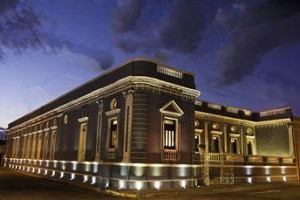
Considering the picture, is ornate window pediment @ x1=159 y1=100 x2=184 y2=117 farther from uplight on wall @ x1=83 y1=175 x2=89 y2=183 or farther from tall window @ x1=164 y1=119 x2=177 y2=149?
uplight on wall @ x1=83 y1=175 x2=89 y2=183

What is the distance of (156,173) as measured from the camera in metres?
19.0

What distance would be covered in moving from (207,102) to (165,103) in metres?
12.8

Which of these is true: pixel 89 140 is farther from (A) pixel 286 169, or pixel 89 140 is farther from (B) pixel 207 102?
(A) pixel 286 169

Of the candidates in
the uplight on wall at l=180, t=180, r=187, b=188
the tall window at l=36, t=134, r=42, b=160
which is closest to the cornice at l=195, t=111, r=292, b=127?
the uplight on wall at l=180, t=180, r=187, b=188

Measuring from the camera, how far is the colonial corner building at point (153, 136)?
19.3 meters

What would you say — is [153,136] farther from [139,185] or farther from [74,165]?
[74,165]

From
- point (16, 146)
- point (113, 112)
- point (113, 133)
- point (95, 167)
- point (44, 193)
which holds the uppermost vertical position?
point (113, 112)

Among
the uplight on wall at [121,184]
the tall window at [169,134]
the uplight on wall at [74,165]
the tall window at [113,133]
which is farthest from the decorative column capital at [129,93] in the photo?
the uplight on wall at [74,165]

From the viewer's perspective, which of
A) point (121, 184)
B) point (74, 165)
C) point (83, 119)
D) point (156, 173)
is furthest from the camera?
point (74, 165)

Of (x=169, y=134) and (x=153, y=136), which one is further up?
(x=169, y=134)

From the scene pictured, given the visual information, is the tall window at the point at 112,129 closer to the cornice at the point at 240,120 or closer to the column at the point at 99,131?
the column at the point at 99,131

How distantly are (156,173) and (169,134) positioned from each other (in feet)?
10.0

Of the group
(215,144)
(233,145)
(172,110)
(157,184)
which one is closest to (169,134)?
Result: (172,110)

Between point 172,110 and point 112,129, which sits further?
point 112,129
